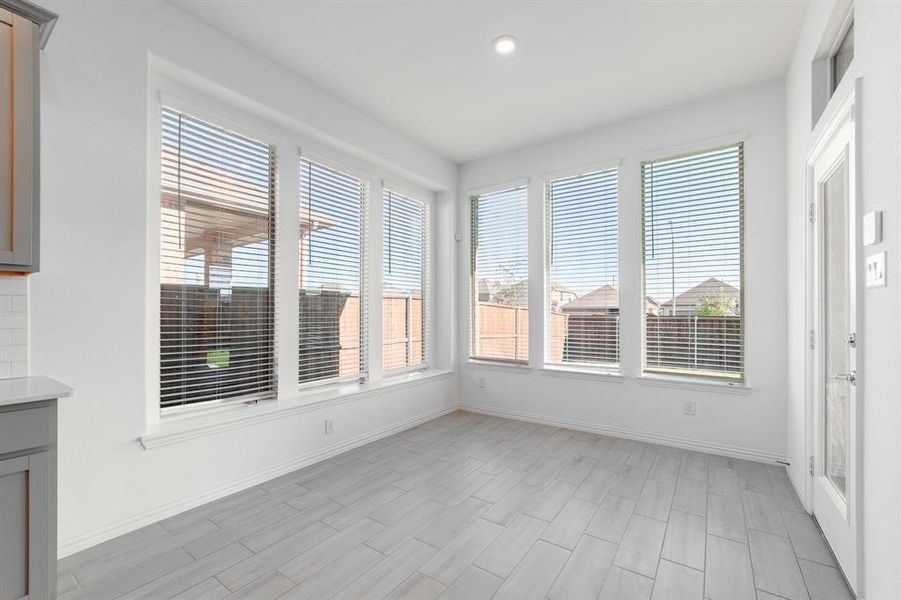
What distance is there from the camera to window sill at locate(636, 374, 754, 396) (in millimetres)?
3459

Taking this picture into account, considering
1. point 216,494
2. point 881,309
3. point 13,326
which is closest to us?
point 881,309

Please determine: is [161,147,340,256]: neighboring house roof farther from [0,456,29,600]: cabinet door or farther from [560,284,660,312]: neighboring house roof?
[560,284,660,312]: neighboring house roof

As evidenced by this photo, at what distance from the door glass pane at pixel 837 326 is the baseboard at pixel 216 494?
131 inches

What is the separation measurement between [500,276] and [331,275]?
2070 mm

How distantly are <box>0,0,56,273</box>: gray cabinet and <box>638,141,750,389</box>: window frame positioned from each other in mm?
4275

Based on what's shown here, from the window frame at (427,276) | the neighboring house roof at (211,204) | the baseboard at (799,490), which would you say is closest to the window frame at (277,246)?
the neighboring house roof at (211,204)

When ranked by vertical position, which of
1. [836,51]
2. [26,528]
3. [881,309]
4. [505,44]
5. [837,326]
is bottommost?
[26,528]

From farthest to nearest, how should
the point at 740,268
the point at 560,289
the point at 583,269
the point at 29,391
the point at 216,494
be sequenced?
the point at 560,289 < the point at 583,269 < the point at 740,268 < the point at 216,494 < the point at 29,391

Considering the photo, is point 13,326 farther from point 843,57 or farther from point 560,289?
point 843,57

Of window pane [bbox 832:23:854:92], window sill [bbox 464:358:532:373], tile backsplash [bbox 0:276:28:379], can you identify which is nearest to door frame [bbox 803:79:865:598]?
window pane [bbox 832:23:854:92]

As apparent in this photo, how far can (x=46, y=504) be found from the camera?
5.15ft

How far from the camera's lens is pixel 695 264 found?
371cm

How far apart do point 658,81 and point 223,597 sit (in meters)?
4.42

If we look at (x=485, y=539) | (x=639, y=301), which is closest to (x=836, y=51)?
(x=639, y=301)
